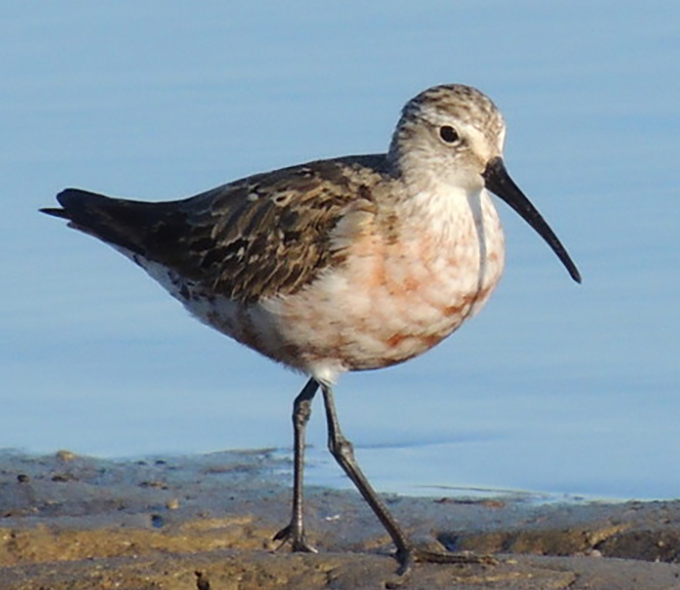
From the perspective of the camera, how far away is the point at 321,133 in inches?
557

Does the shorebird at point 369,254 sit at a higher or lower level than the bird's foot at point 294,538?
higher

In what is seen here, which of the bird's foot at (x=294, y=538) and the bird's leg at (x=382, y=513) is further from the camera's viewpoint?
the bird's foot at (x=294, y=538)

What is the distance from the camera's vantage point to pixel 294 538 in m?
8.70

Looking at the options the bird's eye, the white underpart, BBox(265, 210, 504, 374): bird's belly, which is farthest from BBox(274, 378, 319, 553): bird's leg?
the bird's eye

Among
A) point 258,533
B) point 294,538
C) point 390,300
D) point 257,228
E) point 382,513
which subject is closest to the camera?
point 390,300

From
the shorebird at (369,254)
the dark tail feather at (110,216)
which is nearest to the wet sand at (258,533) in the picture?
the shorebird at (369,254)

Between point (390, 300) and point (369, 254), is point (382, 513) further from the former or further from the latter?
point (369, 254)

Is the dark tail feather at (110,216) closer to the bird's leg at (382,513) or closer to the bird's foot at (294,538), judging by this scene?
the bird's leg at (382,513)

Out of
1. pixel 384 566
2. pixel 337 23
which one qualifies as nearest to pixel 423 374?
pixel 384 566

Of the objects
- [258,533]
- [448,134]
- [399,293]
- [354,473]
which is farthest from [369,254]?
[258,533]

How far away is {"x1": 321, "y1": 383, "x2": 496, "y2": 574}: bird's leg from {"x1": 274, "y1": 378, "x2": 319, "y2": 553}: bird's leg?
14 centimetres

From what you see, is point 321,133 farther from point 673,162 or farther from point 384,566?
point 384,566

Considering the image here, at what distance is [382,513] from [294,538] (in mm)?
388

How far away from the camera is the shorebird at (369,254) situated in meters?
8.52
